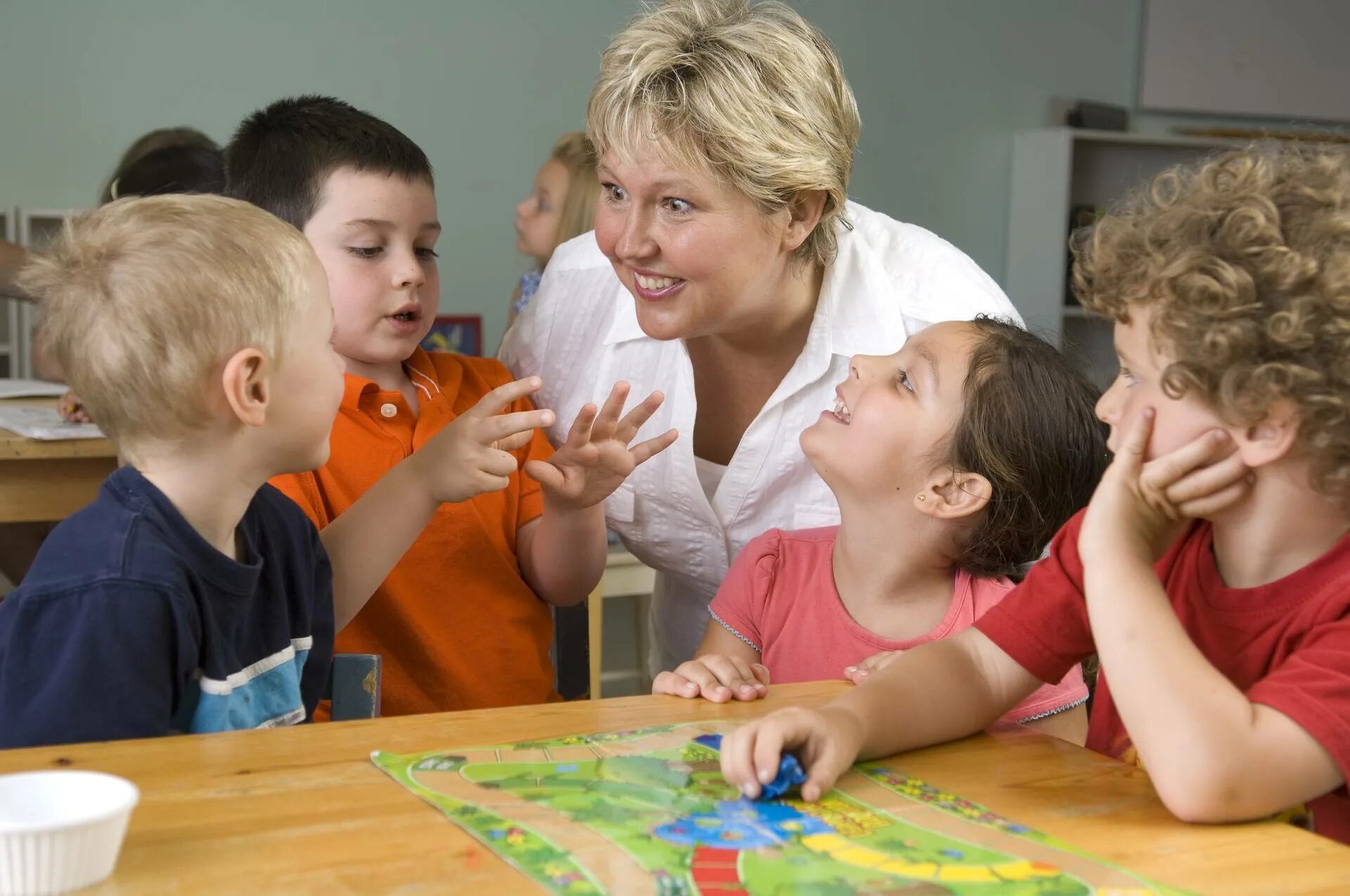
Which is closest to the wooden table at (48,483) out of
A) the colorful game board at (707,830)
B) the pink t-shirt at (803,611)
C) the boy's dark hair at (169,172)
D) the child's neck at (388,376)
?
the child's neck at (388,376)

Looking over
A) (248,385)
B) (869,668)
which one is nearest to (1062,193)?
(869,668)

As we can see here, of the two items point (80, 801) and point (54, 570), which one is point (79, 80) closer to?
point (54, 570)

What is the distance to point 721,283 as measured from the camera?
1719mm

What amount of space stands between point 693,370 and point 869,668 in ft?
2.46

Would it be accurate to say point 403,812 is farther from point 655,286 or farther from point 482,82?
point 482,82

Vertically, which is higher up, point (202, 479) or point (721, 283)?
point (721, 283)

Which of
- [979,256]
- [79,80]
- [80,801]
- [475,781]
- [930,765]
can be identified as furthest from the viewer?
[979,256]

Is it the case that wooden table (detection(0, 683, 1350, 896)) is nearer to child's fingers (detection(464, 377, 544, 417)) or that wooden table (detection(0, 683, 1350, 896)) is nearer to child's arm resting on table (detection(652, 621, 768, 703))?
child's arm resting on table (detection(652, 621, 768, 703))

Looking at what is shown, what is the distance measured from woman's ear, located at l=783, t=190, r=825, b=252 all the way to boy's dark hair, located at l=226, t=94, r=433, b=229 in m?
0.45

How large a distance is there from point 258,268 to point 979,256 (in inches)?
215

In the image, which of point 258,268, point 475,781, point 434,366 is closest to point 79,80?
point 434,366

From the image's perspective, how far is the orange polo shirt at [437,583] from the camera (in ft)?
5.43

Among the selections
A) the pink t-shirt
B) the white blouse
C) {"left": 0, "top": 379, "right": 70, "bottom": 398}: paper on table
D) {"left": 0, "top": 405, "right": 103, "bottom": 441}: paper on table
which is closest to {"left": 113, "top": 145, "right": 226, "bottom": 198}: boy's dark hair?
{"left": 0, "top": 379, "right": 70, "bottom": 398}: paper on table

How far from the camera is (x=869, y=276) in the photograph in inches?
73.5
